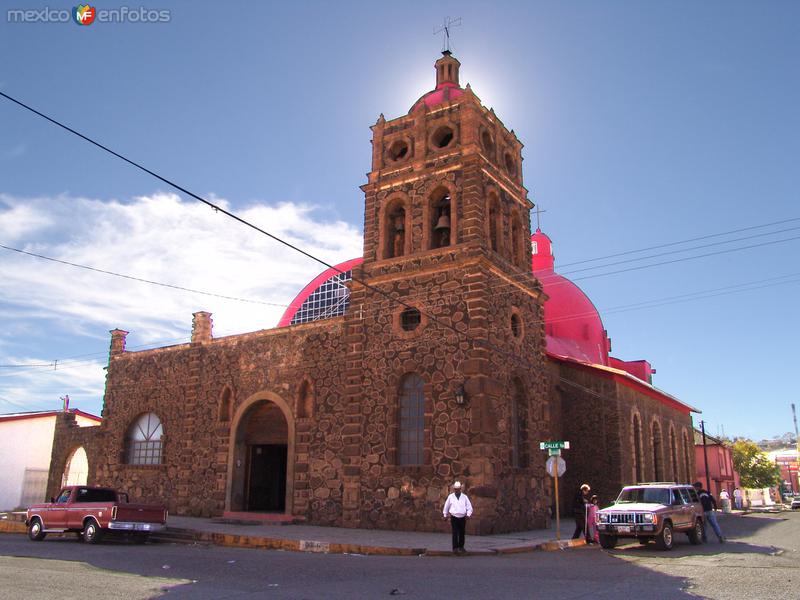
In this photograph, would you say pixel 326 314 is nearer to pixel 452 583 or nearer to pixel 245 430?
pixel 245 430

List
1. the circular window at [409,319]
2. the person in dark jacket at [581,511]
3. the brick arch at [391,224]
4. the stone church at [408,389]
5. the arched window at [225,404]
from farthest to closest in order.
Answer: the arched window at [225,404] → the brick arch at [391,224] → the circular window at [409,319] → the stone church at [408,389] → the person in dark jacket at [581,511]

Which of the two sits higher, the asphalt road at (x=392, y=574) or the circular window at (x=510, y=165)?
the circular window at (x=510, y=165)

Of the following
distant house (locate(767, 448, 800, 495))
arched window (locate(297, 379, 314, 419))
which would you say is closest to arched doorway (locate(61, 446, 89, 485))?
arched window (locate(297, 379, 314, 419))

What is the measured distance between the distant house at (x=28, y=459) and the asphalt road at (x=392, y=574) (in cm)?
1687

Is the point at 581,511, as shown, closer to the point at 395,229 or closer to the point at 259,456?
the point at 395,229

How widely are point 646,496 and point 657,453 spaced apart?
14.3 meters

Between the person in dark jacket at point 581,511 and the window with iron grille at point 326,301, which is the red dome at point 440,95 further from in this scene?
the person in dark jacket at point 581,511

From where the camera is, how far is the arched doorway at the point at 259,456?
70.9 ft

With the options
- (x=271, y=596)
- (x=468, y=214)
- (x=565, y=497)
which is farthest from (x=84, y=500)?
(x=565, y=497)

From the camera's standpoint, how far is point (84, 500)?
54.0ft

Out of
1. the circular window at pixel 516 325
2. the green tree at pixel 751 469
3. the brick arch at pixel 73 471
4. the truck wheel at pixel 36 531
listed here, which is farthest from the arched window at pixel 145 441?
the green tree at pixel 751 469

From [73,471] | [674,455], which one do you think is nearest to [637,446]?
[674,455]

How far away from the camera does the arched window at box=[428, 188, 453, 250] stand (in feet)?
63.8

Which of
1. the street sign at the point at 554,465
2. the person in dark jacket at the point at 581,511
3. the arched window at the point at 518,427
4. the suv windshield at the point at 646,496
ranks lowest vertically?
the person in dark jacket at the point at 581,511
